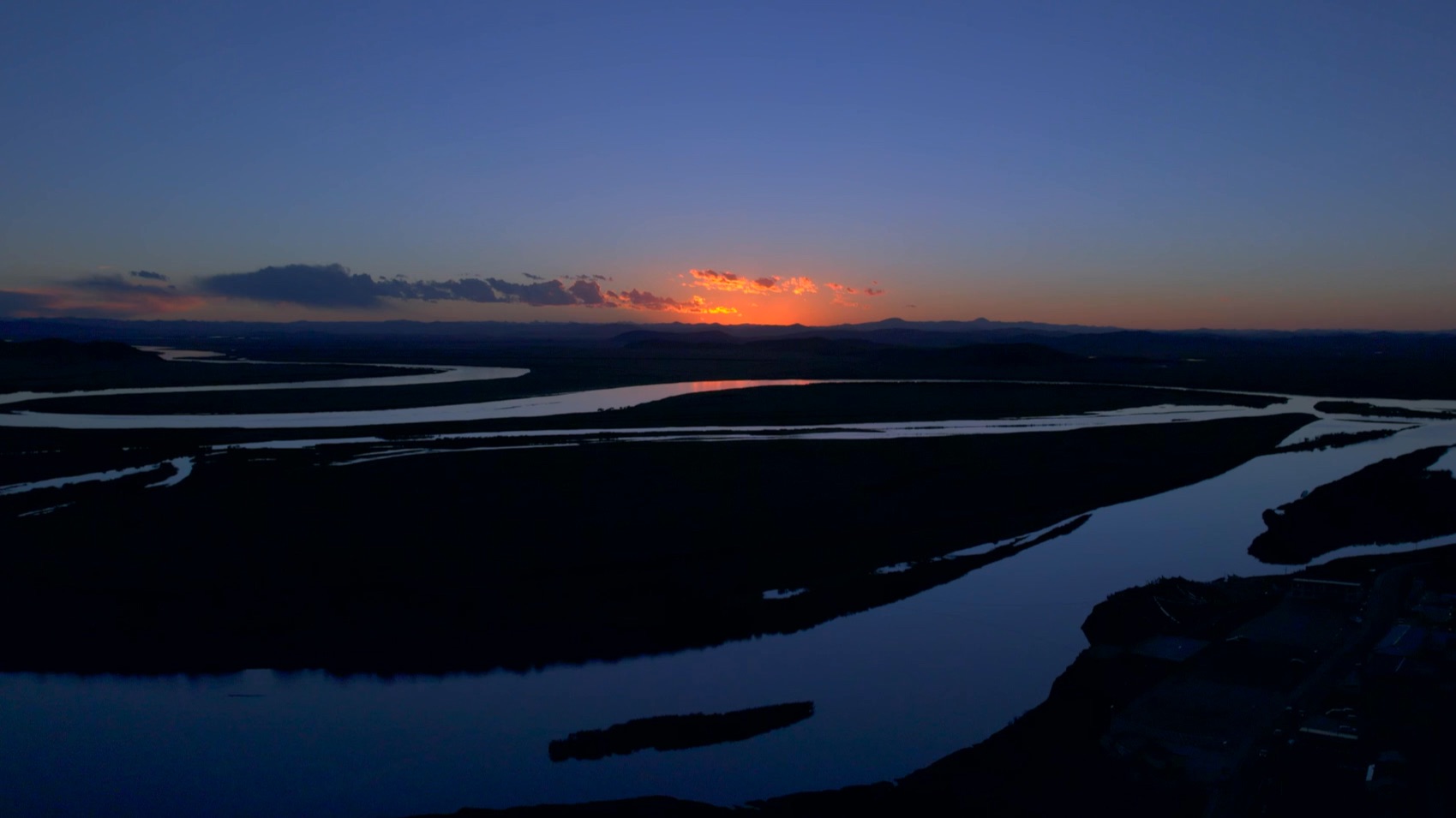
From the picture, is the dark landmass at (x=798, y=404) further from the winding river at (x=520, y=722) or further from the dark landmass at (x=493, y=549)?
the winding river at (x=520, y=722)

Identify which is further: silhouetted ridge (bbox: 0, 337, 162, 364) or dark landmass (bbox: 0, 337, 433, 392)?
silhouetted ridge (bbox: 0, 337, 162, 364)

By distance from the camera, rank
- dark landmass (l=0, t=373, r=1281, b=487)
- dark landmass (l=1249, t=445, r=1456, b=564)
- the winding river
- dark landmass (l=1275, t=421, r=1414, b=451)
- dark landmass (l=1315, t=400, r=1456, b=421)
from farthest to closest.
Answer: dark landmass (l=1315, t=400, r=1456, b=421), dark landmass (l=1275, t=421, r=1414, b=451), dark landmass (l=0, t=373, r=1281, b=487), dark landmass (l=1249, t=445, r=1456, b=564), the winding river

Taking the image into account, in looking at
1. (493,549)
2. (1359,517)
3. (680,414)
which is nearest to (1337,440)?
(1359,517)

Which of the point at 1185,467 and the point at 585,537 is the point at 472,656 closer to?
the point at 585,537

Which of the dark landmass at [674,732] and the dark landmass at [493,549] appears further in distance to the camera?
the dark landmass at [493,549]

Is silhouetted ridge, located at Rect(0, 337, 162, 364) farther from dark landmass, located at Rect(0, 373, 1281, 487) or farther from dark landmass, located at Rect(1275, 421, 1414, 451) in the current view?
dark landmass, located at Rect(1275, 421, 1414, 451)

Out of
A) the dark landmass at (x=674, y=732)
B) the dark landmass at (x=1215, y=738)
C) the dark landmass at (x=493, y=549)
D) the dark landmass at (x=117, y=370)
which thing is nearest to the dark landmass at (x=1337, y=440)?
the dark landmass at (x=493, y=549)

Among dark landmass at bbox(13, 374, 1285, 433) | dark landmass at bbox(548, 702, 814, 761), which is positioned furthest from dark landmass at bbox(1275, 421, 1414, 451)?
dark landmass at bbox(548, 702, 814, 761)

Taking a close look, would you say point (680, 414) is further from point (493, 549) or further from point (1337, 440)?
point (1337, 440)
